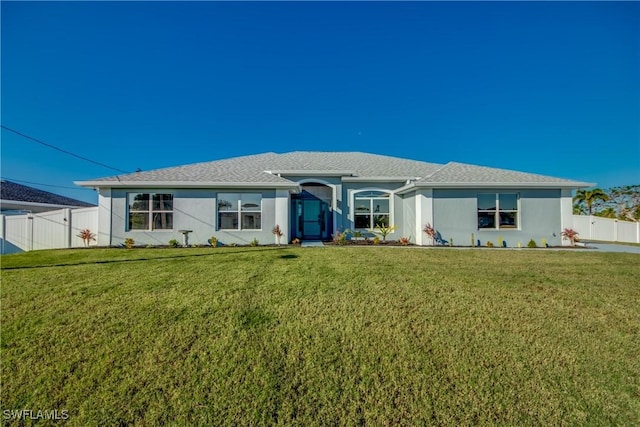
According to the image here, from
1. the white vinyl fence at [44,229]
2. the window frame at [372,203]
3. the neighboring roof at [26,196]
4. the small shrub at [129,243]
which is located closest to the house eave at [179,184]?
the white vinyl fence at [44,229]

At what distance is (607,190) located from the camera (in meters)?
24.1

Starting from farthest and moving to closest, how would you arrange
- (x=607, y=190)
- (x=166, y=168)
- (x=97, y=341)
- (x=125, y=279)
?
(x=607, y=190) → (x=166, y=168) → (x=125, y=279) → (x=97, y=341)

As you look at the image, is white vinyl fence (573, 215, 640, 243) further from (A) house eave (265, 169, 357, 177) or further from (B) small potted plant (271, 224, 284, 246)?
(B) small potted plant (271, 224, 284, 246)

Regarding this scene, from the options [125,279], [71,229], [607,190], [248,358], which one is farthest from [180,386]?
[607,190]

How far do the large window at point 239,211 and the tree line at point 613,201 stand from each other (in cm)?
2719

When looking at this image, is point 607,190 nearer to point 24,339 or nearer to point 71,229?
point 24,339

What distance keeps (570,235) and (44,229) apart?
2409cm

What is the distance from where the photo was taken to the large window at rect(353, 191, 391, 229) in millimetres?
14359

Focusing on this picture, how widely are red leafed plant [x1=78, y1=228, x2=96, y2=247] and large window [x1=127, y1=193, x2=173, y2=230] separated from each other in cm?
163

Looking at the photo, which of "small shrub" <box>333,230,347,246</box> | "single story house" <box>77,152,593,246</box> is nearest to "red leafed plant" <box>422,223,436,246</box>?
"single story house" <box>77,152,593,246</box>

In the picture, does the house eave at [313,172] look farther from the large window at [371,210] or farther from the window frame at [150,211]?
the window frame at [150,211]

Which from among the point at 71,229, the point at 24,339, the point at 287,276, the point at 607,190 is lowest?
the point at 24,339

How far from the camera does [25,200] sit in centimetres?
1844

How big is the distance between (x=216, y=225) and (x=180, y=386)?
32.7 feet
